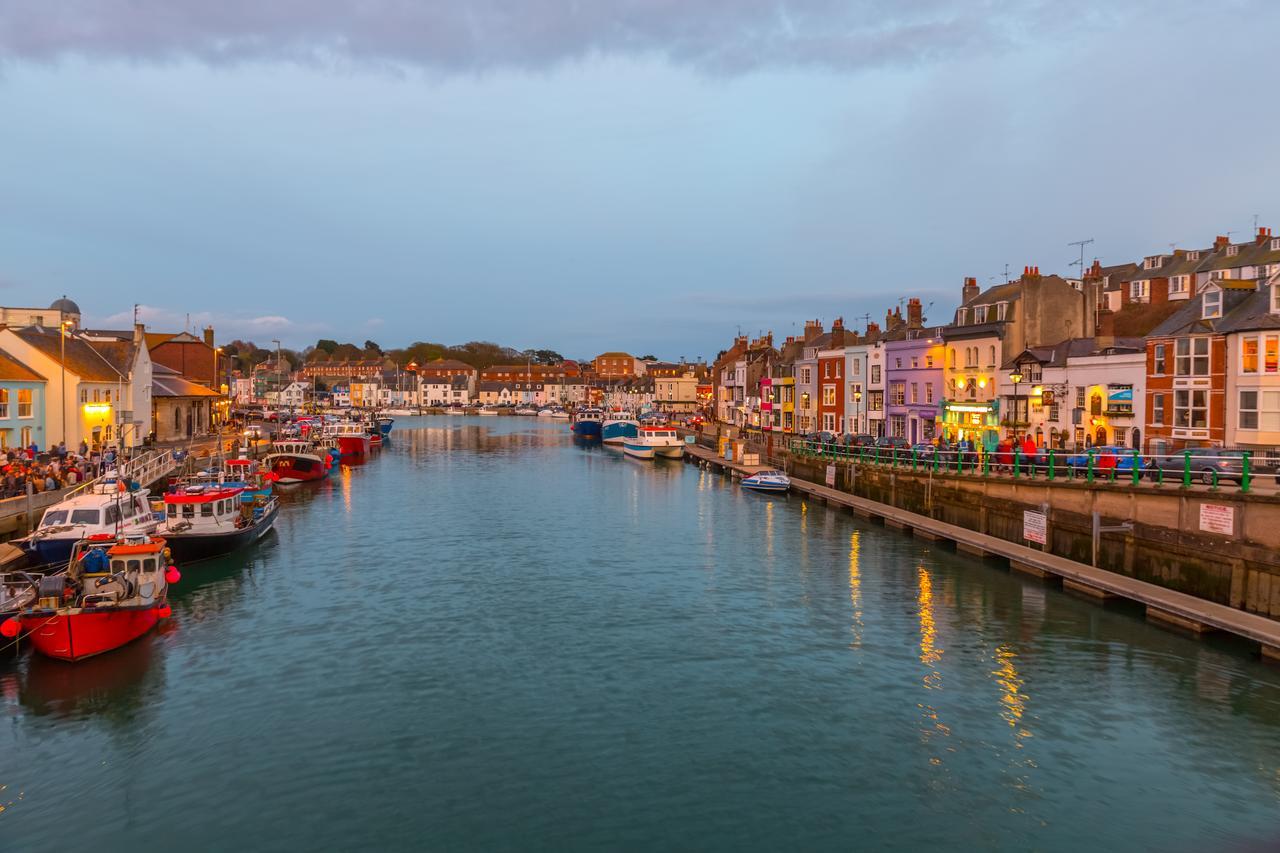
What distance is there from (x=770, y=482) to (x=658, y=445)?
133ft

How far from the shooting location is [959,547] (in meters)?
41.9

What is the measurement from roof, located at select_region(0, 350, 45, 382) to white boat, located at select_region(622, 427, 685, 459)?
67477mm

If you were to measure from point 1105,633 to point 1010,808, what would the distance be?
13.3m

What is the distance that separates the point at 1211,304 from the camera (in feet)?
137

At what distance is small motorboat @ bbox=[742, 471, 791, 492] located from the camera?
68.4 m

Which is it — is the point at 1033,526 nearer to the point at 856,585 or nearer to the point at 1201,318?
the point at 856,585

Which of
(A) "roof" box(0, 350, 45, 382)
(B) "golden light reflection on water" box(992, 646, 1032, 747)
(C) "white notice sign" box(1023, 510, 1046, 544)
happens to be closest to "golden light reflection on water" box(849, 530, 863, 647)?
(B) "golden light reflection on water" box(992, 646, 1032, 747)

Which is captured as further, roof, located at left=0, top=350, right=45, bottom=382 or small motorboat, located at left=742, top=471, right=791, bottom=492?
small motorboat, located at left=742, top=471, right=791, bottom=492

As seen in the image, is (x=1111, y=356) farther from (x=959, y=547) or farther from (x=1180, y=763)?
(x=1180, y=763)

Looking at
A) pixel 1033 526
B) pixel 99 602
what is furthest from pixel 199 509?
pixel 1033 526

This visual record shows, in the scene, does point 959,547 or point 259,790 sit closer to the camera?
point 259,790

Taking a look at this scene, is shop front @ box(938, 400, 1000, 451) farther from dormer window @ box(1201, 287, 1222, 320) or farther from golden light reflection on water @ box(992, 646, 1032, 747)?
golden light reflection on water @ box(992, 646, 1032, 747)

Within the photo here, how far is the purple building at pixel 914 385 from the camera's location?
230 feet

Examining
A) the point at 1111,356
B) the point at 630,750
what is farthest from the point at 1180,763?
the point at 1111,356
